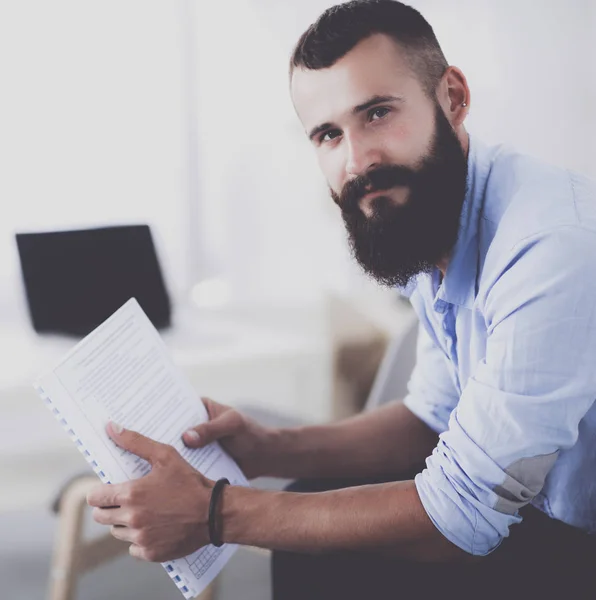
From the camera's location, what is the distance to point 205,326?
1.88 meters

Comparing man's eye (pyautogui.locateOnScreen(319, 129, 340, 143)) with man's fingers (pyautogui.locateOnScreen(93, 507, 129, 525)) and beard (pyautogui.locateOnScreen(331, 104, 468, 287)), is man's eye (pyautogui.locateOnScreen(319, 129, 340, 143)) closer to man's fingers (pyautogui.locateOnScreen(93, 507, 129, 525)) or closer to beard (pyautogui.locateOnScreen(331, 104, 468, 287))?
beard (pyautogui.locateOnScreen(331, 104, 468, 287))

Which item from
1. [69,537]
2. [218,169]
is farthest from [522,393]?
[218,169]

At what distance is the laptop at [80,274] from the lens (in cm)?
148

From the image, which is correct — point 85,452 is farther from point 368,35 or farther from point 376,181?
point 368,35

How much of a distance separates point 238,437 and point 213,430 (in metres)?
0.07

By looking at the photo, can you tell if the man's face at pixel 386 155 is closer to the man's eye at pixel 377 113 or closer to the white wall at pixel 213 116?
the man's eye at pixel 377 113

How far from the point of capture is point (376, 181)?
84 cm

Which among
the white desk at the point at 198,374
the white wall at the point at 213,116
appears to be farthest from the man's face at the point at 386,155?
the white wall at the point at 213,116

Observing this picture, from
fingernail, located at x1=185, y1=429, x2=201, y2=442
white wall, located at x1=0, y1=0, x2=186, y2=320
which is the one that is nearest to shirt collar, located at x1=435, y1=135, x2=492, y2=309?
fingernail, located at x1=185, y1=429, x2=201, y2=442

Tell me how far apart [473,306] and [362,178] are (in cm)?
21

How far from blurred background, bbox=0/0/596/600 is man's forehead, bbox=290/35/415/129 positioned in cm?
93

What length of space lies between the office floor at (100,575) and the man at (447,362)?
2.55 ft

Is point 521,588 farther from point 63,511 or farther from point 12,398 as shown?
point 12,398

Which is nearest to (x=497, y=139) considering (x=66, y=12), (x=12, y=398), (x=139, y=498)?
(x=66, y=12)
